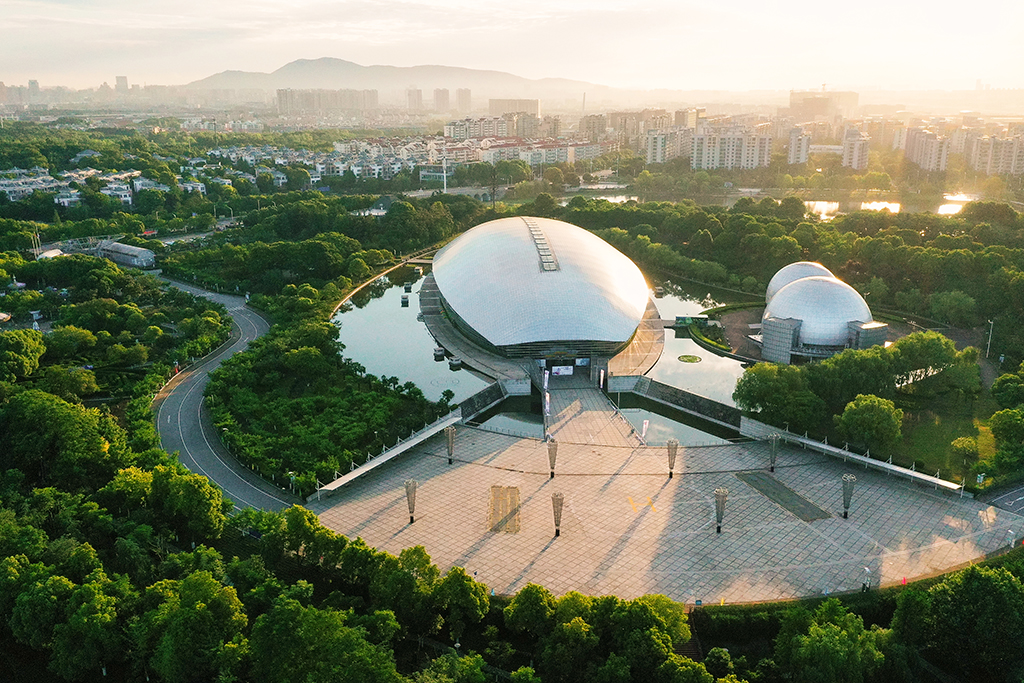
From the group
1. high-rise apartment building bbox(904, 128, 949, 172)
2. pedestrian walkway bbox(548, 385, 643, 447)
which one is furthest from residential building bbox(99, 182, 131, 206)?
high-rise apartment building bbox(904, 128, 949, 172)

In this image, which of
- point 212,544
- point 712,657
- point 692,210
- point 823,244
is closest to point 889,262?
point 823,244

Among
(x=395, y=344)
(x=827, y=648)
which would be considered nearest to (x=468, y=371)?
(x=395, y=344)

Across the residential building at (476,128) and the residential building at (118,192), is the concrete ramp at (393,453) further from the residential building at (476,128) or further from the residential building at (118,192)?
the residential building at (476,128)

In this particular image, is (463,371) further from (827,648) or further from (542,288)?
(827,648)

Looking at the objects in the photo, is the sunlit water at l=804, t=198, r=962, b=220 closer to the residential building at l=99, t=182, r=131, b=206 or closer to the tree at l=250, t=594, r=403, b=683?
the residential building at l=99, t=182, r=131, b=206

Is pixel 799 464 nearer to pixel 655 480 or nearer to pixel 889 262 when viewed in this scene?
pixel 655 480

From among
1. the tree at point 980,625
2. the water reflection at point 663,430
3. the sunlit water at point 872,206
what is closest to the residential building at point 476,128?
the sunlit water at point 872,206
